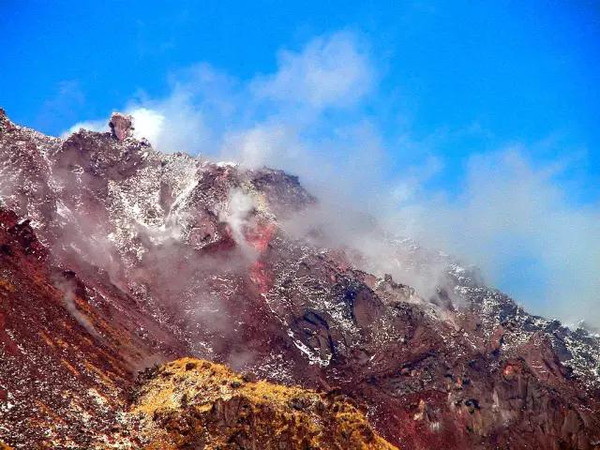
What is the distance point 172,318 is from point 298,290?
134 feet

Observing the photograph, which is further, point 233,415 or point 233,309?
point 233,309

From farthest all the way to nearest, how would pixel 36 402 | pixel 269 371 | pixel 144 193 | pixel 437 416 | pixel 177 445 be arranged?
pixel 144 193 < pixel 437 416 < pixel 269 371 < pixel 177 445 < pixel 36 402

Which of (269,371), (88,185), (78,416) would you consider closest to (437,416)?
(269,371)

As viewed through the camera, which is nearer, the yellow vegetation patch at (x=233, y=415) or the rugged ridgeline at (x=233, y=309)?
the yellow vegetation patch at (x=233, y=415)

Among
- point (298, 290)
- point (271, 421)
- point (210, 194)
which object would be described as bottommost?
point (271, 421)

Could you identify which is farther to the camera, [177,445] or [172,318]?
[172,318]

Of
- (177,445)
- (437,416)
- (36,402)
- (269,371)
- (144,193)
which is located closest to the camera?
(36,402)

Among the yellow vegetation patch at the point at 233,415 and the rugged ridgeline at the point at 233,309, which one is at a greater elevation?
the rugged ridgeline at the point at 233,309

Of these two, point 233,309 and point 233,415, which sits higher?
point 233,309

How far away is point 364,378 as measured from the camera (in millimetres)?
165375

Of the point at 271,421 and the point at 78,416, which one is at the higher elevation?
the point at 271,421

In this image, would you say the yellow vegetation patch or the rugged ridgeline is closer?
the yellow vegetation patch

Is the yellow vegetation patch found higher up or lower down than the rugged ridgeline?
lower down

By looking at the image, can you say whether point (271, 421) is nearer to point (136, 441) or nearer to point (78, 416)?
point (136, 441)
